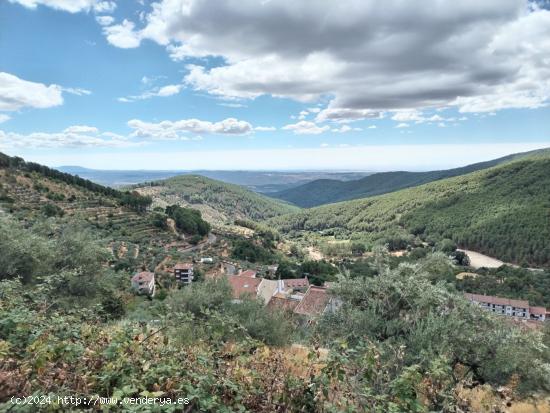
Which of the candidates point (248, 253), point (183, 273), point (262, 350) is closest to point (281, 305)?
point (262, 350)

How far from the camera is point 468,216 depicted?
113 meters

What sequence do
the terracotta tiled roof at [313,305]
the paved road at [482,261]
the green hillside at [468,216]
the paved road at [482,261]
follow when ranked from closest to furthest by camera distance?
1. the terracotta tiled roof at [313,305]
2. the paved road at [482,261]
3. the paved road at [482,261]
4. the green hillside at [468,216]

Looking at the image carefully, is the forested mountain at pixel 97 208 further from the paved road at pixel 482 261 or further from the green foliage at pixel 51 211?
the paved road at pixel 482 261

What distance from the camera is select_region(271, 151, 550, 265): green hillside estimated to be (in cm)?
9119

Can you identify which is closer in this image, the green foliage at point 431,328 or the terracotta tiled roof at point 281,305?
the green foliage at point 431,328

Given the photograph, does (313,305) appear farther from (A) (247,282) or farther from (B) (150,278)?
(B) (150,278)

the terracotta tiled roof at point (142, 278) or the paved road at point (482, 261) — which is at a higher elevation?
the terracotta tiled roof at point (142, 278)

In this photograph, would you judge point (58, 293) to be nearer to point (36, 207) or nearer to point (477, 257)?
point (36, 207)

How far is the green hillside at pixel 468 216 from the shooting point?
299 feet

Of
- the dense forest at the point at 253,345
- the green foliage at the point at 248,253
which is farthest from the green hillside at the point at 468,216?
the dense forest at the point at 253,345

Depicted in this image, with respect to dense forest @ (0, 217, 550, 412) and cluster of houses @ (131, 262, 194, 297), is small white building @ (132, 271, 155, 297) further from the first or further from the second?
dense forest @ (0, 217, 550, 412)

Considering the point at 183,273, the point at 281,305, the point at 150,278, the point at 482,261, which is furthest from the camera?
the point at 482,261

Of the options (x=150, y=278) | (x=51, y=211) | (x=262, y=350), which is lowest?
(x=150, y=278)

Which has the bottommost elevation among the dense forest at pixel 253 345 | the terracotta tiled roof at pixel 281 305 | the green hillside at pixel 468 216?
the green hillside at pixel 468 216
